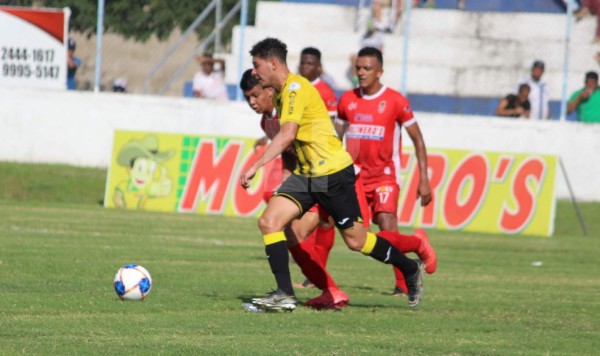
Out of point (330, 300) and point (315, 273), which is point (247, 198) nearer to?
point (315, 273)

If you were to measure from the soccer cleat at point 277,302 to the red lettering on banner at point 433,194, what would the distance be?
11669 millimetres

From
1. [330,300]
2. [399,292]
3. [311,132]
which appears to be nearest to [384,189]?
[399,292]

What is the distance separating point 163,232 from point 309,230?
24.2 ft

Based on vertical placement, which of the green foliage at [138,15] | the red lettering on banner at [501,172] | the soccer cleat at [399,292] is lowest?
the soccer cleat at [399,292]

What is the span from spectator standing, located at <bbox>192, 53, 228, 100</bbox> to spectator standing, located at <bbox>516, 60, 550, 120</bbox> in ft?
19.4

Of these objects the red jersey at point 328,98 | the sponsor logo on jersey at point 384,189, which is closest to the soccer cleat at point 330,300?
the sponsor logo on jersey at point 384,189

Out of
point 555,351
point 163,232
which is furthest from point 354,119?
point 163,232

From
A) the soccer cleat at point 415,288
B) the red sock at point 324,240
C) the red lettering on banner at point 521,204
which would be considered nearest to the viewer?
the soccer cleat at point 415,288

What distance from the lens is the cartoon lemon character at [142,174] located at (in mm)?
21406

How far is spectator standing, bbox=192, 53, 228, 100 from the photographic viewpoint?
79.0 feet

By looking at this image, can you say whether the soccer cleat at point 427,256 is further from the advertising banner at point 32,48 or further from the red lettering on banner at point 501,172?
the advertising banner at point 32,48

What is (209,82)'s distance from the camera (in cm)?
2416

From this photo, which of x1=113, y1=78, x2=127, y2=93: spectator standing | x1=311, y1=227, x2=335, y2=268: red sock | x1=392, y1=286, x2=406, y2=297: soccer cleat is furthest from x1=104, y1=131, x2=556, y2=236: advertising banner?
x1=311, y1=227, x2=335, y2=268: red sock

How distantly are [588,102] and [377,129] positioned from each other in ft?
40.5
